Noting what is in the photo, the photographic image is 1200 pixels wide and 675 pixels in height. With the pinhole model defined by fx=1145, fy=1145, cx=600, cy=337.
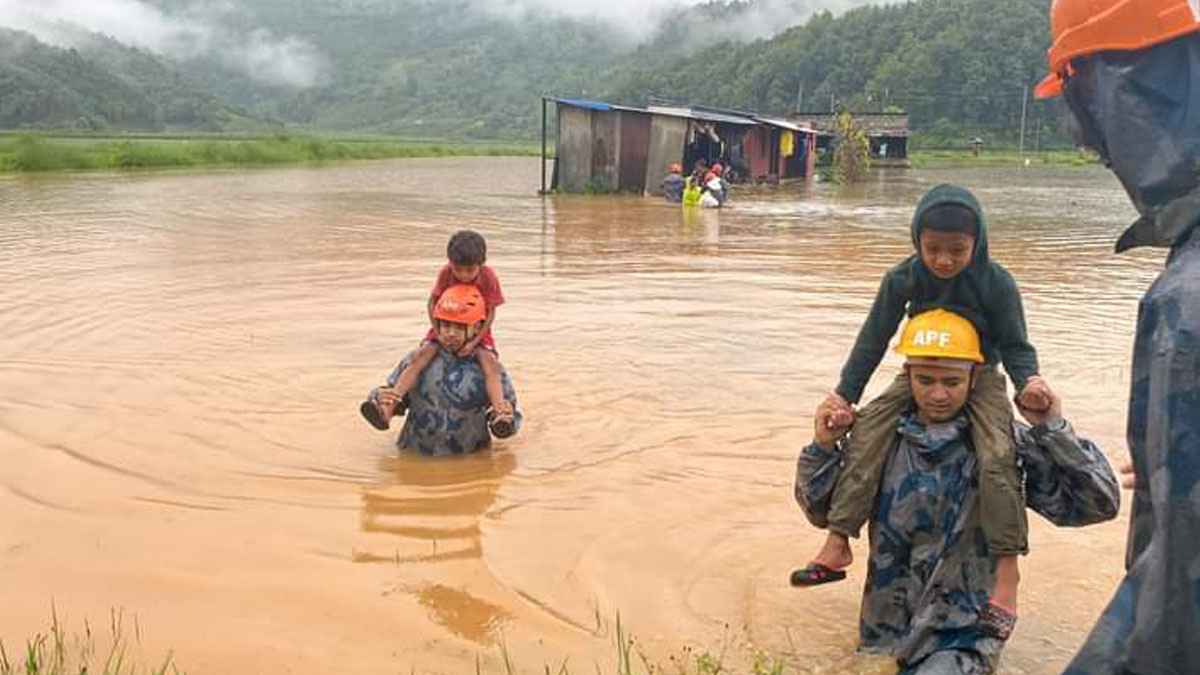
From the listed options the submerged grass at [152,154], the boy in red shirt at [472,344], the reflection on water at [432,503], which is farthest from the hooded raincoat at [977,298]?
the submerged grass at [152,154]

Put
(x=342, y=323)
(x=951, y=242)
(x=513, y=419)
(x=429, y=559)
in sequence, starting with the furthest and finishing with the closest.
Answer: (x=342, y=323), (x=513, y=419), (x=429, y=559), (x=951, y=242)

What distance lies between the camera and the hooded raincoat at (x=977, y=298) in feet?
10.4

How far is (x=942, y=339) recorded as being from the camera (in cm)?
314

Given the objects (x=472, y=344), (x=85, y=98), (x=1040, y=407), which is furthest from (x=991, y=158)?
(x=85, y=98)

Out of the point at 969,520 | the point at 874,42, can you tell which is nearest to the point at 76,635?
the point at 969,520

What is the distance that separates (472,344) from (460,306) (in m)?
0.21

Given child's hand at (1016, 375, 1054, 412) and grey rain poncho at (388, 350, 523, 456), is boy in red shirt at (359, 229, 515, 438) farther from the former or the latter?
child's hand at (1016, 375, 1054, 412)

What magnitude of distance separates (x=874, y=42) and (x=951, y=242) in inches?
3594

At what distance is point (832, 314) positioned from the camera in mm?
8938

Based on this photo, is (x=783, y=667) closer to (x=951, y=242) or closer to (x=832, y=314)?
(x=951, y=242)

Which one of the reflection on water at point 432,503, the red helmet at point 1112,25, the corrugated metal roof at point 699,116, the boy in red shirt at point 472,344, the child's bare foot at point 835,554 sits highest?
the corrugated metal roof at point 699,116

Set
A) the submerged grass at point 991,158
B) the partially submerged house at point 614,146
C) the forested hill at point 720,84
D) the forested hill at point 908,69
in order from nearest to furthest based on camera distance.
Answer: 1. the partially submerged house at point 614,146
2. the submerged grass at point 991,158
3. the forested hill at point 908,69
4. the forested hill at point 720,84

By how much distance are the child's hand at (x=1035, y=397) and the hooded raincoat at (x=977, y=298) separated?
0.16 meters

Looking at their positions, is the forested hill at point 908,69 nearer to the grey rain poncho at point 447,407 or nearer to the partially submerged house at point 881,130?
the partially submerged house at point 881,130
